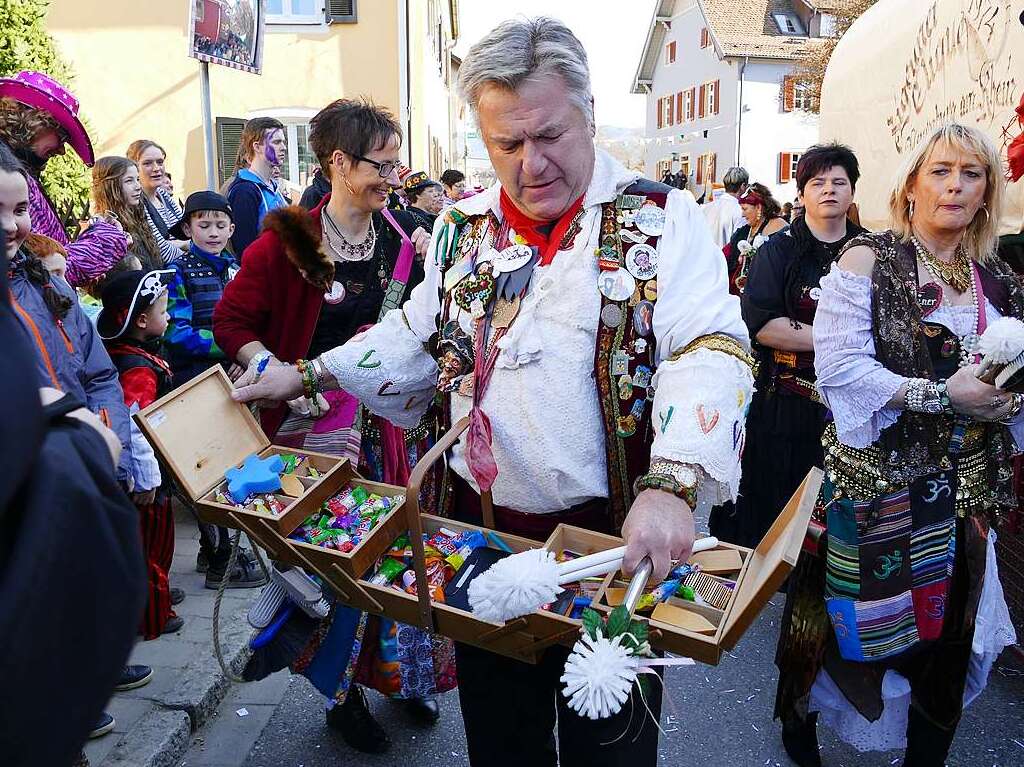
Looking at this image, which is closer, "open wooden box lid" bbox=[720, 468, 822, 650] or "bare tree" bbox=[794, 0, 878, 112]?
"open wooden box lid" bbox=[720, 468, 822, 650]

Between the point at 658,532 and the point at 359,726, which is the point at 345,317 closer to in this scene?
the point at 359,726

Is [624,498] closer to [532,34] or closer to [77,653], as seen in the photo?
[532,34]

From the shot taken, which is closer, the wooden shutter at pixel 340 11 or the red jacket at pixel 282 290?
the red jacket at pixel 282 290

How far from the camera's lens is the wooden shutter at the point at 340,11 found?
514 inches

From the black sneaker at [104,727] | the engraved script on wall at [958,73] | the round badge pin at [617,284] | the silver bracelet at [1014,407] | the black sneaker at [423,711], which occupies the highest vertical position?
the engraved script on wall at [958,73]

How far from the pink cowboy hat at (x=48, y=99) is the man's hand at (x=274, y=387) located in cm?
192

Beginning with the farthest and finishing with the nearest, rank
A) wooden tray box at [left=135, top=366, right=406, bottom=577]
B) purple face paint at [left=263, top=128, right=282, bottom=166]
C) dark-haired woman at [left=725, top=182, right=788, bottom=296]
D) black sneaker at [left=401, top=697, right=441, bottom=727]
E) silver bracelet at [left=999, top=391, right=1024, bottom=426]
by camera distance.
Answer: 1. dark-haired woman at [left=725, top=182, right=788, bottom=296]
2. purple face paint at [left=263, top=128, right=282, bottom=166]
3. black sneaker at [left=401, top=697, right=441, bottom=727]
4. silver bracelet at [left=999, top=391, right=1024, bottom=426]
5. wooden tray box at [left=135, top=366, right=406, bottom=577]

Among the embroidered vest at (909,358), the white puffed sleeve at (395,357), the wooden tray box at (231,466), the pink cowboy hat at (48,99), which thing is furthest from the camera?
the pink cowboy hat at (48,99)

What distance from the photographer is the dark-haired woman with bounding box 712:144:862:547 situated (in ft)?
12.2

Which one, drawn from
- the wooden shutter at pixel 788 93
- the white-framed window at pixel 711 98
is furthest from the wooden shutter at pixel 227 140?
the white-framed window at pixel 711 98

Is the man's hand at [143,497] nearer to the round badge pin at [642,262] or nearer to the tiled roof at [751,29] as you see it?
the round badge pin at [642,262]

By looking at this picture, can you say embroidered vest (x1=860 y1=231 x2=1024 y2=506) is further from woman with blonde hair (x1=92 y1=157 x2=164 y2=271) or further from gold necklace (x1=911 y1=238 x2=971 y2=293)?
woman with blonde hair (x1=92 y1=157 x2=164 y2=271)

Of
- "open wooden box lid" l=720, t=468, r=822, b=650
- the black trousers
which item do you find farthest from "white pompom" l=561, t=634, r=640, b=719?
the black trousers

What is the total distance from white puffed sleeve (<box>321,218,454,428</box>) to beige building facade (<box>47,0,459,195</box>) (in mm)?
10340
